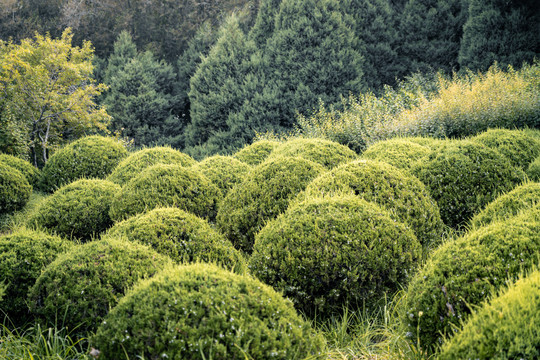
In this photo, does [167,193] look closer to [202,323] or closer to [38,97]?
[202,323]

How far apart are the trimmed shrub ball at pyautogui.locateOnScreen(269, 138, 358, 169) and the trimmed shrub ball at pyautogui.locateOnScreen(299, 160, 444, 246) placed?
1.27m

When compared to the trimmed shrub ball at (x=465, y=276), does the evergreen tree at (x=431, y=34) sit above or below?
above

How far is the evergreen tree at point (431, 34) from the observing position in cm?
1590

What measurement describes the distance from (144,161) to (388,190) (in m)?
4.49

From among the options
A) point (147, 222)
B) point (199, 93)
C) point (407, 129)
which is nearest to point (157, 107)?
point (199, 93)

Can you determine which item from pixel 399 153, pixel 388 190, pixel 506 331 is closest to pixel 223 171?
pixel 399 153

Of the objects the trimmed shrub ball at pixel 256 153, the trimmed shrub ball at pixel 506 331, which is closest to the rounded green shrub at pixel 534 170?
the trimmed shrub ball at pixel 506 331

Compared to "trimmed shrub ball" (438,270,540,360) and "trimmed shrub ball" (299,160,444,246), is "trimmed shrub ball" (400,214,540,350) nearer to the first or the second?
"trimmed shrub ball" (438,270,540,360)

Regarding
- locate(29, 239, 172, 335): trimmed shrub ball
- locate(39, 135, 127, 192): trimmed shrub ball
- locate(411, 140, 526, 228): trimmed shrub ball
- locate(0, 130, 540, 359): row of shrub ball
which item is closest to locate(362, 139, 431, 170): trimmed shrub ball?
locate(0, 130, 540, 359): row of shrub ball

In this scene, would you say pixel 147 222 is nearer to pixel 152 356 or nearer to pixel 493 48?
pixel 152 356

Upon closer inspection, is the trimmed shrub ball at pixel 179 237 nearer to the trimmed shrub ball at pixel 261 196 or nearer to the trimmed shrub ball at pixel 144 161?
the trimmed shrub ball at pixel 261 196

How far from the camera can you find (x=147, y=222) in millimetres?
4184

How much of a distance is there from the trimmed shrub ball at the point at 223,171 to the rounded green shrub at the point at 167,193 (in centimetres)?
42

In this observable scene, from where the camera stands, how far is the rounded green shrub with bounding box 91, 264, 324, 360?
240cm
